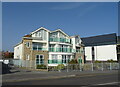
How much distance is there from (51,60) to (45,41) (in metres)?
4.34

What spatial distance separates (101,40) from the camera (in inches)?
2344

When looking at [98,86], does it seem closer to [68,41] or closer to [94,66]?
[94,66]

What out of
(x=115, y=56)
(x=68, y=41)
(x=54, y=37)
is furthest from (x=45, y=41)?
(x=115, y=56)

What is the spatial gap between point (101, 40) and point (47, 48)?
2847 cm

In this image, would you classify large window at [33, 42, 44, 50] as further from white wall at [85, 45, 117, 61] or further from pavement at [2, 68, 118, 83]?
white wall at [85, 45, 117, 61]

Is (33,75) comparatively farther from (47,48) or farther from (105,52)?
(105,52)

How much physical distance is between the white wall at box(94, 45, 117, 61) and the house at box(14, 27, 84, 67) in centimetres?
1558

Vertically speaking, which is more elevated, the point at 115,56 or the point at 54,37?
the point at 54,37

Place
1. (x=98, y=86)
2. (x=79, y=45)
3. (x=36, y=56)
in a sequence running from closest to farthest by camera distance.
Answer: (x=98, y=86) < (x=36, y=56) < (x=79, y=45)

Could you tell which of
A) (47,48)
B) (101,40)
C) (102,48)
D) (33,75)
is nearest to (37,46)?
(47,48)

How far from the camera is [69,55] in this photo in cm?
3916

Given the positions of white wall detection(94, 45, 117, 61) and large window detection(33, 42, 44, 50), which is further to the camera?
white wall detection(94, 45, 117, 61)

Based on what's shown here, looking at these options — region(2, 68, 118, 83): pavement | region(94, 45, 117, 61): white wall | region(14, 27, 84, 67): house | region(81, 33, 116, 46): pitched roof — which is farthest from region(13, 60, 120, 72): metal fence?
region(81, 33, 116, 46): pitched roof

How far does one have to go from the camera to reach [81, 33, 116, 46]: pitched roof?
5569cm
